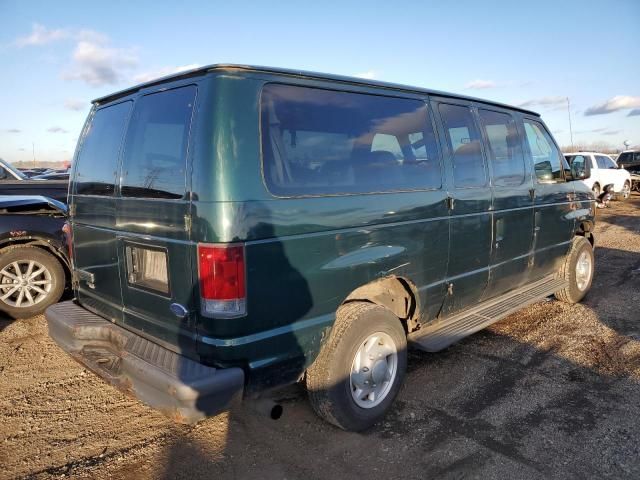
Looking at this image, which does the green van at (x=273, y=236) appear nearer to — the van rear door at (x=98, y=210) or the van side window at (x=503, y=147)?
the van rear door at (x=98, y=210)

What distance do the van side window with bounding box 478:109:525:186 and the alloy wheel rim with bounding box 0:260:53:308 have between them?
194 inches

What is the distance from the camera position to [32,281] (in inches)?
215

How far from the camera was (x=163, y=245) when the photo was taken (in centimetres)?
270

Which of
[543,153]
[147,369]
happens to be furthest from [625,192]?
[147,369]

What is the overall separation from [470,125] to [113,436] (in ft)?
12.0

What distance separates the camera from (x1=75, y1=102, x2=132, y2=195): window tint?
3.22 metres

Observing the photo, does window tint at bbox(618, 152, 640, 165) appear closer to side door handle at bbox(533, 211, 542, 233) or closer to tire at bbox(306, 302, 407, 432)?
side door handle at bbox(533, 211, 542, 233)

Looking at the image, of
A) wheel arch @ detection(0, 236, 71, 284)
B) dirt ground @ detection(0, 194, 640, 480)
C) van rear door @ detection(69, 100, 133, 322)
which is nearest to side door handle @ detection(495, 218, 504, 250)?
dirt ground @ detection(0, 194, 640, 480)

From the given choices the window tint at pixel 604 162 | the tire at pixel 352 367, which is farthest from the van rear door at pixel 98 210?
the window tint at pixel 604 162

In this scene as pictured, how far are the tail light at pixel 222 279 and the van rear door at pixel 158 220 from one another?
0.11m

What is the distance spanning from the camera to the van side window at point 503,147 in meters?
4.34

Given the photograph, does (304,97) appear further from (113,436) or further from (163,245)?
(113,436)

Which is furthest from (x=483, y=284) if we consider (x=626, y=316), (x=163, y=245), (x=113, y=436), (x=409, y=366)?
(x=113, y=436)

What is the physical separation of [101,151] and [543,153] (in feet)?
14.1
